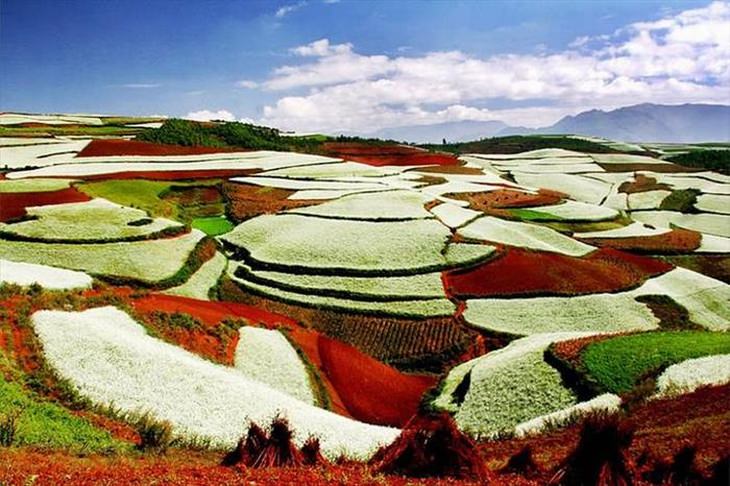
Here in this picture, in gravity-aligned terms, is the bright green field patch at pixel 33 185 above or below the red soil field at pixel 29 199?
above

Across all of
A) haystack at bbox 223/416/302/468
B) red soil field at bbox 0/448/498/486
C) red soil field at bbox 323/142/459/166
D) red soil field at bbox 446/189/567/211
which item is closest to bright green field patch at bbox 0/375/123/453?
red soil field at bbox 0/448/498/486

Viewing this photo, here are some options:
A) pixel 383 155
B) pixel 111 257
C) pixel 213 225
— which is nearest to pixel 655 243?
pixel 213 225

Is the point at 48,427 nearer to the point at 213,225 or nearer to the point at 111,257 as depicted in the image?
the point at 111,257

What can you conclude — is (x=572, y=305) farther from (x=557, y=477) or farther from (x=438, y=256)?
(x=557, y=477)

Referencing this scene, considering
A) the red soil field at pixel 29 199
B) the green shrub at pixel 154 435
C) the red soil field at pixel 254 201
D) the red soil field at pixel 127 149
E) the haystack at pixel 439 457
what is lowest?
the green shrub at pixel 154 435

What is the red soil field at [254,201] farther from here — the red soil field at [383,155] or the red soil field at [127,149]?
the red soil field at [383,155]

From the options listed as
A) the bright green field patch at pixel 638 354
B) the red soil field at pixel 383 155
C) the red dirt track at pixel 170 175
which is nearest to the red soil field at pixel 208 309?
the bright green field patch at pixel 638 354
